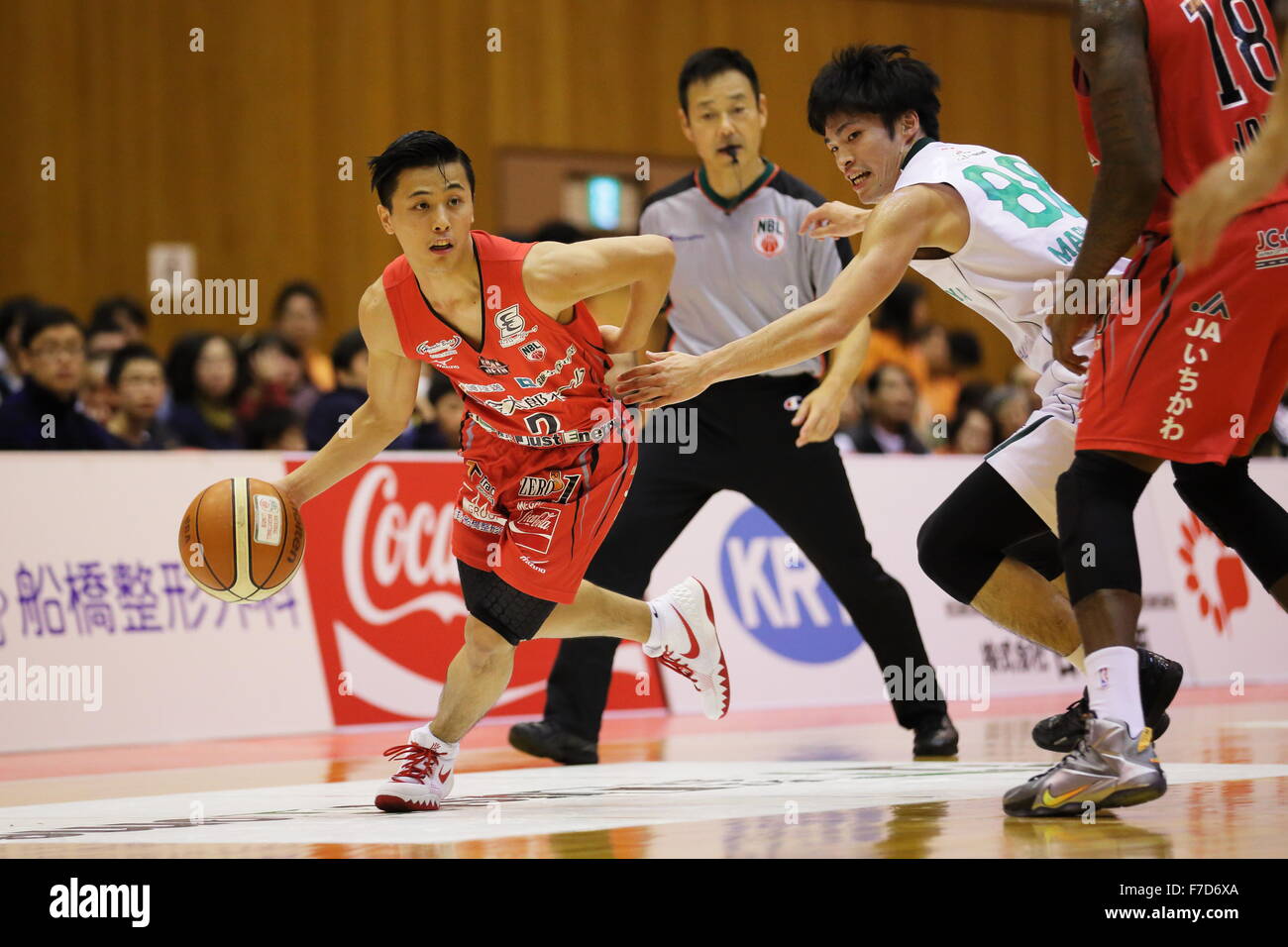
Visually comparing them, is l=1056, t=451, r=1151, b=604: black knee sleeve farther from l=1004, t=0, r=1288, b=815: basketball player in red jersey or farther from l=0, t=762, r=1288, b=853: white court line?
l=0, t=762, r=1288, b=853: white court line

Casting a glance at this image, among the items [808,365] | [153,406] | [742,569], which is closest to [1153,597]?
[742,569]

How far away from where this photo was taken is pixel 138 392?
8.33m

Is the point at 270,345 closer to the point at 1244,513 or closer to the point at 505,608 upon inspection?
the point at 505,608

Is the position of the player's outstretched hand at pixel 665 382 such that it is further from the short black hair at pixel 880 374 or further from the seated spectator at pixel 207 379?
the short black hair at pixel 880 374

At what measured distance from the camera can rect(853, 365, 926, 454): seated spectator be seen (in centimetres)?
1056

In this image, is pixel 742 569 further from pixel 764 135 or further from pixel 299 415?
pixel 764 135

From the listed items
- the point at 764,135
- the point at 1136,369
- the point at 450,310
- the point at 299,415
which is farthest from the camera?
the point at 764,135

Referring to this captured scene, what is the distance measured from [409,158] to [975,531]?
191 cm

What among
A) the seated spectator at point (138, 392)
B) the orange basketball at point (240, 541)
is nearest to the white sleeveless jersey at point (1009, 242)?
the orange basketball at point (240, 541)

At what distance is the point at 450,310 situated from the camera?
4.62 meters

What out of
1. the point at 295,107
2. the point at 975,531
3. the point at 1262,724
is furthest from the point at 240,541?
the point at 295,107

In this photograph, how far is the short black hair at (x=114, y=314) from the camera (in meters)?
10.0
